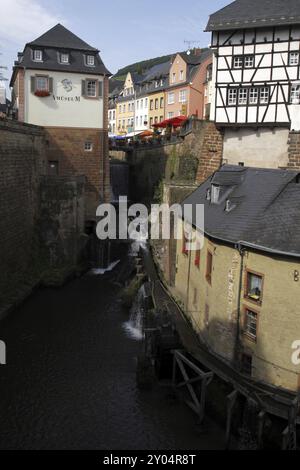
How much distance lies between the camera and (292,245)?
13.6m

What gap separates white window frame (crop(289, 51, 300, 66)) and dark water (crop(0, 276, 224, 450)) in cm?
1581

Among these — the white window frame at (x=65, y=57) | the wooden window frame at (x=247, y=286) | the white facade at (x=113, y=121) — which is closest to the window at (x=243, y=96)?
the white window frame at (x=65, y=57)

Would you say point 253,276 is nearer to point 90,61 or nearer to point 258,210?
point 258,210

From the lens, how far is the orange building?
1987 inches

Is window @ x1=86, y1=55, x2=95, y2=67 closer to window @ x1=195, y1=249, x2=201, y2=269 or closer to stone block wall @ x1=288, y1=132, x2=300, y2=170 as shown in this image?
stone block wall @ x1=288, y1=132, x2=300, y2=170

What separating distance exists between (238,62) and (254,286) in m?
16.8

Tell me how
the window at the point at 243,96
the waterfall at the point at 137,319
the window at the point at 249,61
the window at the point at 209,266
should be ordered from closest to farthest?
the window at the point at 209,266
the waterfall at the point at 137,319
the window at the point at 249,61
the window at the point at 243,96

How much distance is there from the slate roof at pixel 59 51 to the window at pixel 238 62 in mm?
9413

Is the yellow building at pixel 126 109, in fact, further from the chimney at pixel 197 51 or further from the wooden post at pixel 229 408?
the wooden post at pixel 229 408

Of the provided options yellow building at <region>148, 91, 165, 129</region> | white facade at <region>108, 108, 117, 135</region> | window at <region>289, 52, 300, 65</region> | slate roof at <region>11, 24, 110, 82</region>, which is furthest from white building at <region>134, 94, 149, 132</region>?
window at <region>289, 52, 300, 65</region>

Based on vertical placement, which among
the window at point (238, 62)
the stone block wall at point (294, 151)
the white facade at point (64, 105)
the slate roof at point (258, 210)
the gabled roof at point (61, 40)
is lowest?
the slate roof at point (258, 210)

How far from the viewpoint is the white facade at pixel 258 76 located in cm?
2658

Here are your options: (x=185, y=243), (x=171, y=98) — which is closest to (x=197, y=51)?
(x=171, y=98)

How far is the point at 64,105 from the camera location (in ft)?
108
